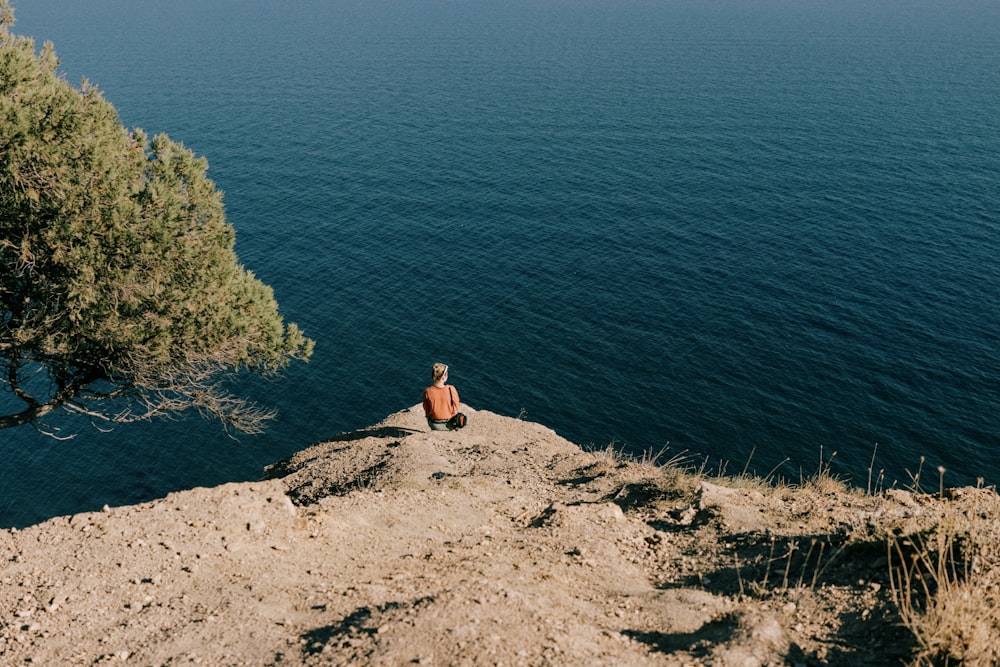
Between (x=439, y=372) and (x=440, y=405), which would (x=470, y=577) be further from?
(x=440, y=405)

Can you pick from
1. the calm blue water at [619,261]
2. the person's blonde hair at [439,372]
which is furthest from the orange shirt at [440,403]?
the calm blue water at [619,261]

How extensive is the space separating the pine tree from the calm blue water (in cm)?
2890

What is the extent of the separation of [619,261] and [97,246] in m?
58.2

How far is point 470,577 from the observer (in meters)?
11.7

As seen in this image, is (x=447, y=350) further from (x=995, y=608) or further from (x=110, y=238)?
(x=995, y=608)

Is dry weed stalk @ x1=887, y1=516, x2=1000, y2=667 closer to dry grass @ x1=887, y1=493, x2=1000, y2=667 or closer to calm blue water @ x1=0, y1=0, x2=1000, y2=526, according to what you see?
dry grass @ x1=887, y1=493, x2=1000, y2=667

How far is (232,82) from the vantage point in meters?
137

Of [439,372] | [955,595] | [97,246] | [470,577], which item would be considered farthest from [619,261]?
[955,595]

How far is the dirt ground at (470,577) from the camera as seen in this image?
364 inches

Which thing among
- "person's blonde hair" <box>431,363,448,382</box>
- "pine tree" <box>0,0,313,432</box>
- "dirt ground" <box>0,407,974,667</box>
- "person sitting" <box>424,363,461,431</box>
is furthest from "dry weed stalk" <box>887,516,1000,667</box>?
"pine tree" <box>0,0,313,432</box>

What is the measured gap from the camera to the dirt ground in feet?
30.3

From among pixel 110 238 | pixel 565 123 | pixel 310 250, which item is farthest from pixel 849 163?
pixel 110 238

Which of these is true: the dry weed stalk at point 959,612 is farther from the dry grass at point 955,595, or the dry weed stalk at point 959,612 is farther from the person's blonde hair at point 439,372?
the person's blonde hair at point 439,372

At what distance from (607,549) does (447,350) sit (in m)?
46.7
